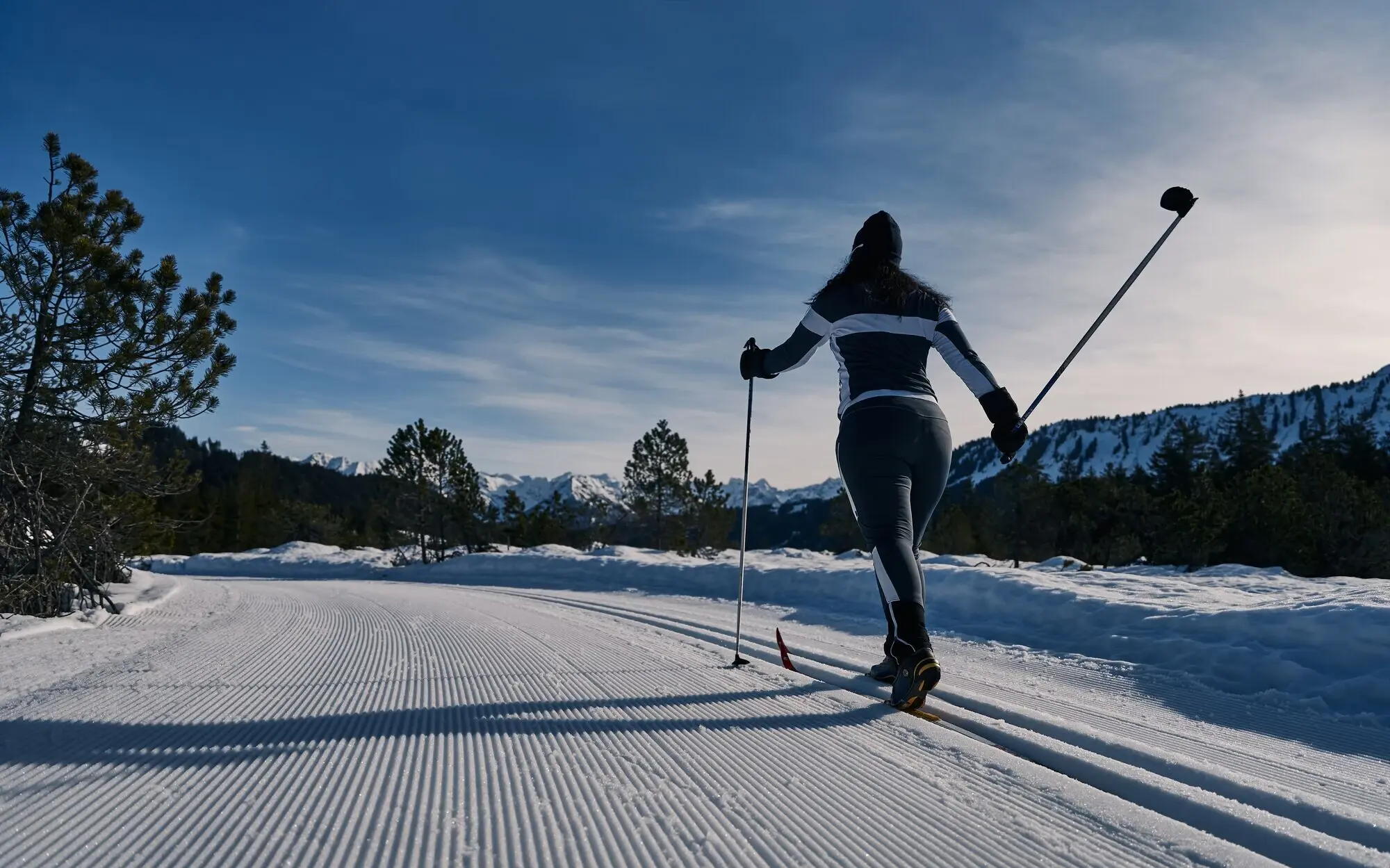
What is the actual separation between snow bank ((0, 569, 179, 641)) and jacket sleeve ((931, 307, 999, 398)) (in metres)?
5.56

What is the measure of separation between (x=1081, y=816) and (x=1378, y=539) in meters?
26.9

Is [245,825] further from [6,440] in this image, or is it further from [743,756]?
[6,440]

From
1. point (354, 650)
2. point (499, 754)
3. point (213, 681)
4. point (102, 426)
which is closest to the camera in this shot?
point (499, 754)

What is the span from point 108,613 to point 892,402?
21.4 feet

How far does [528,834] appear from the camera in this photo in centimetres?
Result: 141

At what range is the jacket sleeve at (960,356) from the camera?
122 inches

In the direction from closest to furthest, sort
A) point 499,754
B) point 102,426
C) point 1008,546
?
point 499,754, point 102,426, point 1008,546

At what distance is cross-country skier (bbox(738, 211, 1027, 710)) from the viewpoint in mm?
2889

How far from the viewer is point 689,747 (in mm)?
2039

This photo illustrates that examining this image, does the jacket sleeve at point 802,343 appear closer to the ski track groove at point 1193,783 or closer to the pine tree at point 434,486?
the ski track groove at point 1193,783

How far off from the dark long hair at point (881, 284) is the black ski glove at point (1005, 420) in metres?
0.47

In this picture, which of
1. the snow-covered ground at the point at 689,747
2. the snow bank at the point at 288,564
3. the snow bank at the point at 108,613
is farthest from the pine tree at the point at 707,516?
the snow-covered ground at the point at 689,747

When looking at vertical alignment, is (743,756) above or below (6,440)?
below

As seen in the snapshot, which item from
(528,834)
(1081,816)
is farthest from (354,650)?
(1081,816)
